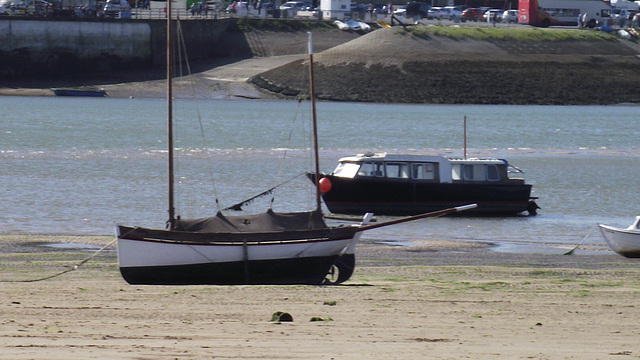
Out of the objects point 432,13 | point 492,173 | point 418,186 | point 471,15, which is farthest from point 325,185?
point 471,15

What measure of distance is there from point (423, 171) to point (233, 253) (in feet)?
44.4

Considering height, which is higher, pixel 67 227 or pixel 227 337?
pixel 227 337

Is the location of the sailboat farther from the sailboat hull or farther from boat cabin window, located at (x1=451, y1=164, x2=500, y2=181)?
boat cabin window, located at (x1=451, y1=164, x2=500, y2=181)

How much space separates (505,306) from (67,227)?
13487mm

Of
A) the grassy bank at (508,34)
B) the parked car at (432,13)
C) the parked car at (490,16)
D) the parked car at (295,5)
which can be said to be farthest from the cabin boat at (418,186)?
the parked car at (295,5)

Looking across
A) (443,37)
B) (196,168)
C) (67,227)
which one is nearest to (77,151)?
(196,168)

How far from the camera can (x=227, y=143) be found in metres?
47.8

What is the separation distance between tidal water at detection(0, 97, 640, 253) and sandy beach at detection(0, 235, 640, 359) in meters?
3.65

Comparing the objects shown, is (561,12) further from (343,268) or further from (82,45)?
(343,268)

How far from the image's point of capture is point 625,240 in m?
20.1

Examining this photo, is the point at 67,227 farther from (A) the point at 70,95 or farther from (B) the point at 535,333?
(A) the point at 70,95

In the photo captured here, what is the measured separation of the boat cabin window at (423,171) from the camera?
92.1 ft

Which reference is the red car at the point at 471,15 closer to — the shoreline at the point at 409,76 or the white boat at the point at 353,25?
the white boat at the point at 353,25

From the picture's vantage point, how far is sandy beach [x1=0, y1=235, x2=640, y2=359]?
374 inches
